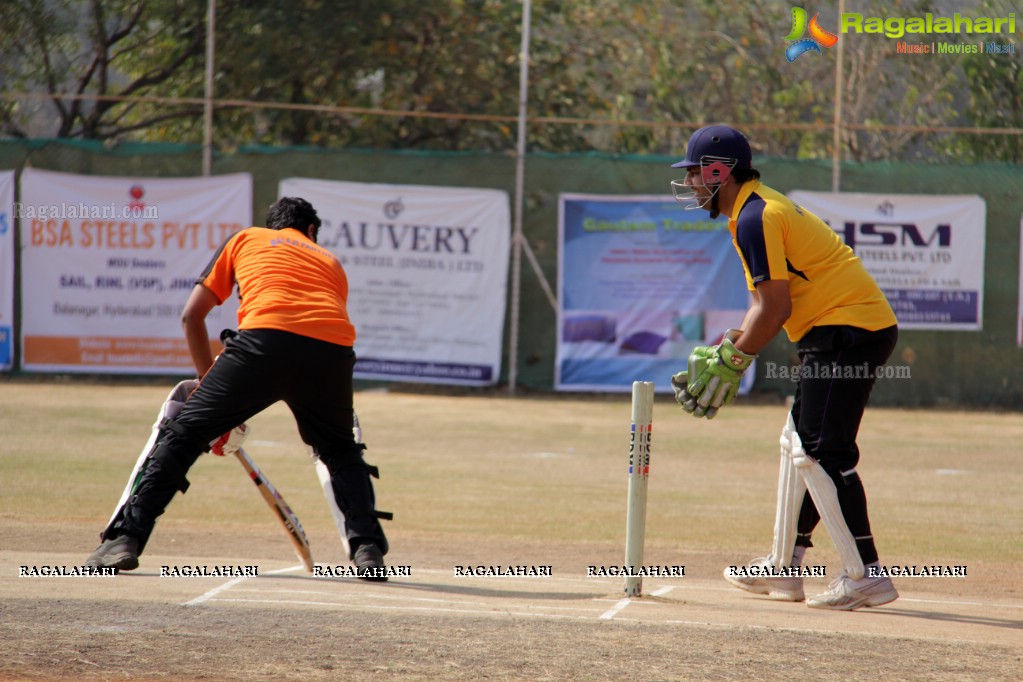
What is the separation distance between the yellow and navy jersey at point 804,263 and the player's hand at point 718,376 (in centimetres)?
33

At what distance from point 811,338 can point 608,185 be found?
10410 millimetres

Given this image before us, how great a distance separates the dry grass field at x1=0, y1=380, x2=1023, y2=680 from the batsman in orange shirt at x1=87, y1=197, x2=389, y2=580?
12.0 inches

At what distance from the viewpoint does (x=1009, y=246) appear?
15.9m

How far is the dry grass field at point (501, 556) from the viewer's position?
482 cm

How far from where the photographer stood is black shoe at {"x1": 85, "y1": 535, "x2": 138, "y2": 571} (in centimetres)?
589

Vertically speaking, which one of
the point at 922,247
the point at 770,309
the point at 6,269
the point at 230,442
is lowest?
the point at 230,442

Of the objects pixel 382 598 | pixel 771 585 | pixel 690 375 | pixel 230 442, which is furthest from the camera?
pixel 230 442

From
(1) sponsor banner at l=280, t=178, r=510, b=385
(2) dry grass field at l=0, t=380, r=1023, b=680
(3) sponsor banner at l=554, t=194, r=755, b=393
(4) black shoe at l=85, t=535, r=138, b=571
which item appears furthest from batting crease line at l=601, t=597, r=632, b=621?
(1) sponsor banner at l=280, t=178, r=510, b=385

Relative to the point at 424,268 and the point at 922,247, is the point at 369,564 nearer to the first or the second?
the point at 424,268

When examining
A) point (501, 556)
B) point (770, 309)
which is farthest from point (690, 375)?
point (501, 556)

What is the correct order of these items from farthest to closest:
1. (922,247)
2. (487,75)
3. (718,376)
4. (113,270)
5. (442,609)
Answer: (487,75) < (113,270) < (922,247) < (718,376) < (442,609)

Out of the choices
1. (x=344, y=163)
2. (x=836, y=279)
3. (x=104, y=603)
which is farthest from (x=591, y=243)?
(x=104, y=603)

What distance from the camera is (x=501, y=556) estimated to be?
739cm

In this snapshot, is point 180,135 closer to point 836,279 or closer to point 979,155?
point 979,155
